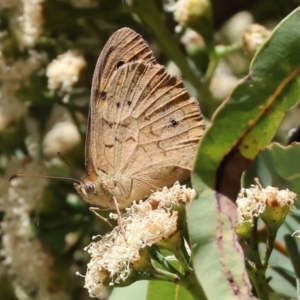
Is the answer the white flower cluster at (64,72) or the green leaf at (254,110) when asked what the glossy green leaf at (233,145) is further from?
the white flower cluster at (64,72)

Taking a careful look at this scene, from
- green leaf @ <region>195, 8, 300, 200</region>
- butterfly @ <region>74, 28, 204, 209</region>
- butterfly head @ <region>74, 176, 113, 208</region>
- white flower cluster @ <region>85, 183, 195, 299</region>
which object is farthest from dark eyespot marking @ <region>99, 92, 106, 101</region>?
green leaf @ <region>195, 8, 300, 200</region>

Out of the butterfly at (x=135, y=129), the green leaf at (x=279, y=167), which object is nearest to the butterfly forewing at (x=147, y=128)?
the butterfly at (x=135, y=129)

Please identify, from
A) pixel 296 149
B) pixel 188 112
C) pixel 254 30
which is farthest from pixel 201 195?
pixel 254 30

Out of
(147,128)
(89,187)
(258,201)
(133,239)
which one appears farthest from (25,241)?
(258,201)

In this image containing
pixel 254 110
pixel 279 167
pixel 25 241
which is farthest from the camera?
pixel 25 241

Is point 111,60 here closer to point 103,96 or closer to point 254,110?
point 103,96

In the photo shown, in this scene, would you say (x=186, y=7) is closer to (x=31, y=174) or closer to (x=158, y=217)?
(x=31, y=174)
